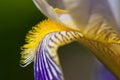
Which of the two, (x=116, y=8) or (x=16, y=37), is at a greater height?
(x=16, y=37)

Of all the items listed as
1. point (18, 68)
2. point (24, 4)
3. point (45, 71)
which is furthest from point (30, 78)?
point (45, 71)

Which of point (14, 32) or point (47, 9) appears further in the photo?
point (14, 32)

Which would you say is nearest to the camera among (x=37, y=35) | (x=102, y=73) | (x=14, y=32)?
(x=37, y=35)

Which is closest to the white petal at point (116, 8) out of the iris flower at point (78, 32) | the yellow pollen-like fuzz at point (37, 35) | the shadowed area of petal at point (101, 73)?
the iris flower at point (78, 32)

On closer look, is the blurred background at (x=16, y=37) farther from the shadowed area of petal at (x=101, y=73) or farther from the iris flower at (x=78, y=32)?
the iris flower at (x=78, y=32)

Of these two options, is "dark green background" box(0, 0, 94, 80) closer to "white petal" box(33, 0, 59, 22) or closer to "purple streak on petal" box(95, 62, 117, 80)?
"purple streak on petal" box(95, 62, 117, 80)

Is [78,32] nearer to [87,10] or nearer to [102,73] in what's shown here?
[87,10]

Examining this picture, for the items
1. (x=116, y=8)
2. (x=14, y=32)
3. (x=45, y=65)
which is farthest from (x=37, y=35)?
(x=14, y=32)

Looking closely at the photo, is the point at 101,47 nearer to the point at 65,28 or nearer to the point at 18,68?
the point at 65,28
